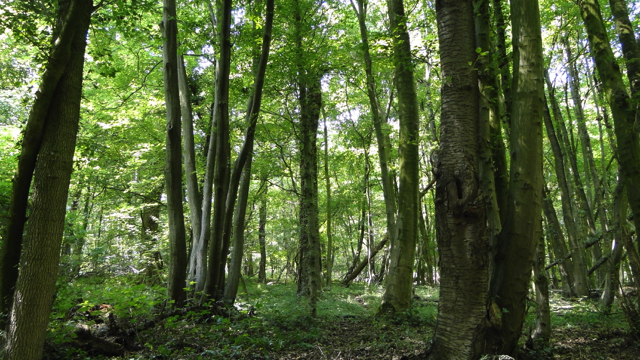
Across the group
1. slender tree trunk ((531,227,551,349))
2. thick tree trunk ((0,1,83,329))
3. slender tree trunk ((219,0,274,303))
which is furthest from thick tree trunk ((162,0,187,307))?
slender tree trunk ((531,227,551,349))

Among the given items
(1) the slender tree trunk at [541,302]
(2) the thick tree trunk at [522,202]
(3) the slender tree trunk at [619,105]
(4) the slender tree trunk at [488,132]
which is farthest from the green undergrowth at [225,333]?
(3) the slender tree trunk at [619,105]

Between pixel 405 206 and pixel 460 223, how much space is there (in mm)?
4326

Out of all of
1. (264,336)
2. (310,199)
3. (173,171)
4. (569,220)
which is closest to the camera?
(264,336)

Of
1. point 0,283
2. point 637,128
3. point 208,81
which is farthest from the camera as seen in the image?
point 208,81

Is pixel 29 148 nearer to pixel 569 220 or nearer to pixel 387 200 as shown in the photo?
pixel 387 200

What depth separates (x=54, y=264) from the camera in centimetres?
382

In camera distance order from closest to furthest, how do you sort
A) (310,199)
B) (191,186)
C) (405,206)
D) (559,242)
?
1. (405,206)
2. (191,186)
3. (310,199)
4. (559,242)

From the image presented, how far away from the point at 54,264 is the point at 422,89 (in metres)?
16.0

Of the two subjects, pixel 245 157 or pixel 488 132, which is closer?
pixel 488 132

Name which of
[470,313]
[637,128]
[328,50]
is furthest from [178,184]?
[637,128]

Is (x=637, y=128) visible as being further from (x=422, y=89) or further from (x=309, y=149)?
(x=422, y=89)

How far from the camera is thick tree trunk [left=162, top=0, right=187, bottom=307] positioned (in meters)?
6.84

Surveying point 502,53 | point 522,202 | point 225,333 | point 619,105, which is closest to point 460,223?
point 522,202

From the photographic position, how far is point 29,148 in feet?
12.9
